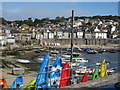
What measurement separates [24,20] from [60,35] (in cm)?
3559

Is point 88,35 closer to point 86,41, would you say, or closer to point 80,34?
point 80,34

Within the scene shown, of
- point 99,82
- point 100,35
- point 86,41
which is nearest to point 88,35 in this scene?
point 100,35

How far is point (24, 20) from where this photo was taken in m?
88.7

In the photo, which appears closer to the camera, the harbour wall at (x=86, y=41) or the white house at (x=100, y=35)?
the harbour wall at (x=86, y=41)

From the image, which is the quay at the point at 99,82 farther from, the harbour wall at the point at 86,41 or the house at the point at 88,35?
the house at the point at 88,35

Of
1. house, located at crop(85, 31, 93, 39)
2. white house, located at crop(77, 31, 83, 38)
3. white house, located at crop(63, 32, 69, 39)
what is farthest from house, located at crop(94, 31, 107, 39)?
white house, located at crop(63, 32, 69, 39)

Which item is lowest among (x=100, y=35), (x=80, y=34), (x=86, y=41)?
(x=86, y=41)

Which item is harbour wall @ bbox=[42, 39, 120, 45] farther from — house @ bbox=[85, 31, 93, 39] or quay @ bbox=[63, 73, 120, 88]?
quay @ bbox=[63, 73, 120, 88]

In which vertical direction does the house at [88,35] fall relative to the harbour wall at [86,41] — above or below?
above

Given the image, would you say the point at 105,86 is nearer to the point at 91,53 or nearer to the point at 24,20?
the point at 91,53

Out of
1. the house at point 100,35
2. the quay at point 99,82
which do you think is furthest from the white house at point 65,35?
the quay at point 99,82

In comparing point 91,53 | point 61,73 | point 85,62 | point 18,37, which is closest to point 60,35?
point 18,37

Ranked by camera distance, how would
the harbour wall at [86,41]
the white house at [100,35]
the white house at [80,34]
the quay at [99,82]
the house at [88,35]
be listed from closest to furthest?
the quay at [99,82]
the harbour wall at [86,41]
the white house at [100,35]
the house at [88,35]
the white house at [80,34]

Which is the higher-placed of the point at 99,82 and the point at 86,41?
the point at 99,82
